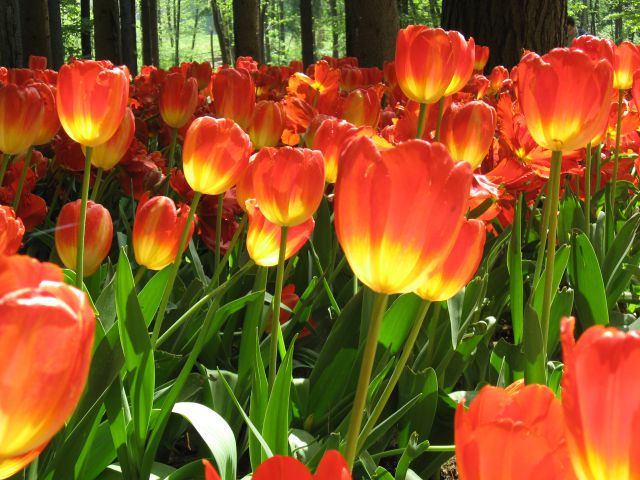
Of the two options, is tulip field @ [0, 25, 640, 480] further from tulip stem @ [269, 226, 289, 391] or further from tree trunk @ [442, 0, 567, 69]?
tree trunk @ [442, 0, 567, 69]

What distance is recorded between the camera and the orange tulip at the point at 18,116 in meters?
1.49

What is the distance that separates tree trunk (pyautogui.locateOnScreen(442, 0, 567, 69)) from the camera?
16.4 feet

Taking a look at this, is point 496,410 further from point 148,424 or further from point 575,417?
point 148,424

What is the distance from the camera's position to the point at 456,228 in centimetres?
65

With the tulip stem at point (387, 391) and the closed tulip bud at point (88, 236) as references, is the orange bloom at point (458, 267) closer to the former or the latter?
the tulip stem at point (387, 391)

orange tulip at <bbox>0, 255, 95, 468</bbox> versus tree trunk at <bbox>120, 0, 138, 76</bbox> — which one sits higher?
tree trunk at <bbox>120, 0, 138, 76</bbox>

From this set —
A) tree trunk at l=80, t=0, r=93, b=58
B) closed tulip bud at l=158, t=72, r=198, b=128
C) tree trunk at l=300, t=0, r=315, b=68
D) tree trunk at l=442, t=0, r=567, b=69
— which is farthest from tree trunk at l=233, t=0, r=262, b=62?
closed tulip bud at l=158, t=72, r=198, b=128

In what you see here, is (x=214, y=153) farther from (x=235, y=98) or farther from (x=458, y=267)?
(x=235, y=98)

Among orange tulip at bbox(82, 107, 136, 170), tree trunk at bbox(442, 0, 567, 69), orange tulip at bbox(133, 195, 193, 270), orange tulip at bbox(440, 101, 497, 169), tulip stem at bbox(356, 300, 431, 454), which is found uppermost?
tree trunk at bbox(442, 0, 567, 69)

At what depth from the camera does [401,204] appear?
0.65 meters

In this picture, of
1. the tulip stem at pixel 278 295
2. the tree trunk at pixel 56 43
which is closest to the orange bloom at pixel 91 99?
the tulip stem at pixel 278 295

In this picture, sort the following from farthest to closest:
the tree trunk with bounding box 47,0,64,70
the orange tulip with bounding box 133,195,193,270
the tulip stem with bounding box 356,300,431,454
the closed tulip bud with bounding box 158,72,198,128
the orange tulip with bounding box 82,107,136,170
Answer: the tree trunk with bounding box 47,0,64,70 → the closed tulip bud with bounding box 158,72,198,128 → the orange tulip with bounding box 82,107,136,170 → the orange tulip with bounding box 133,195,193,270 → the tulip stem with bounding box 356,300,431,454

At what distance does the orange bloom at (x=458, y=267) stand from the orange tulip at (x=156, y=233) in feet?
1.70

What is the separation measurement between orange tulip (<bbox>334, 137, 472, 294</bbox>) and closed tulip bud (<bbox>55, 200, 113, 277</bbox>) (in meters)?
0.76
